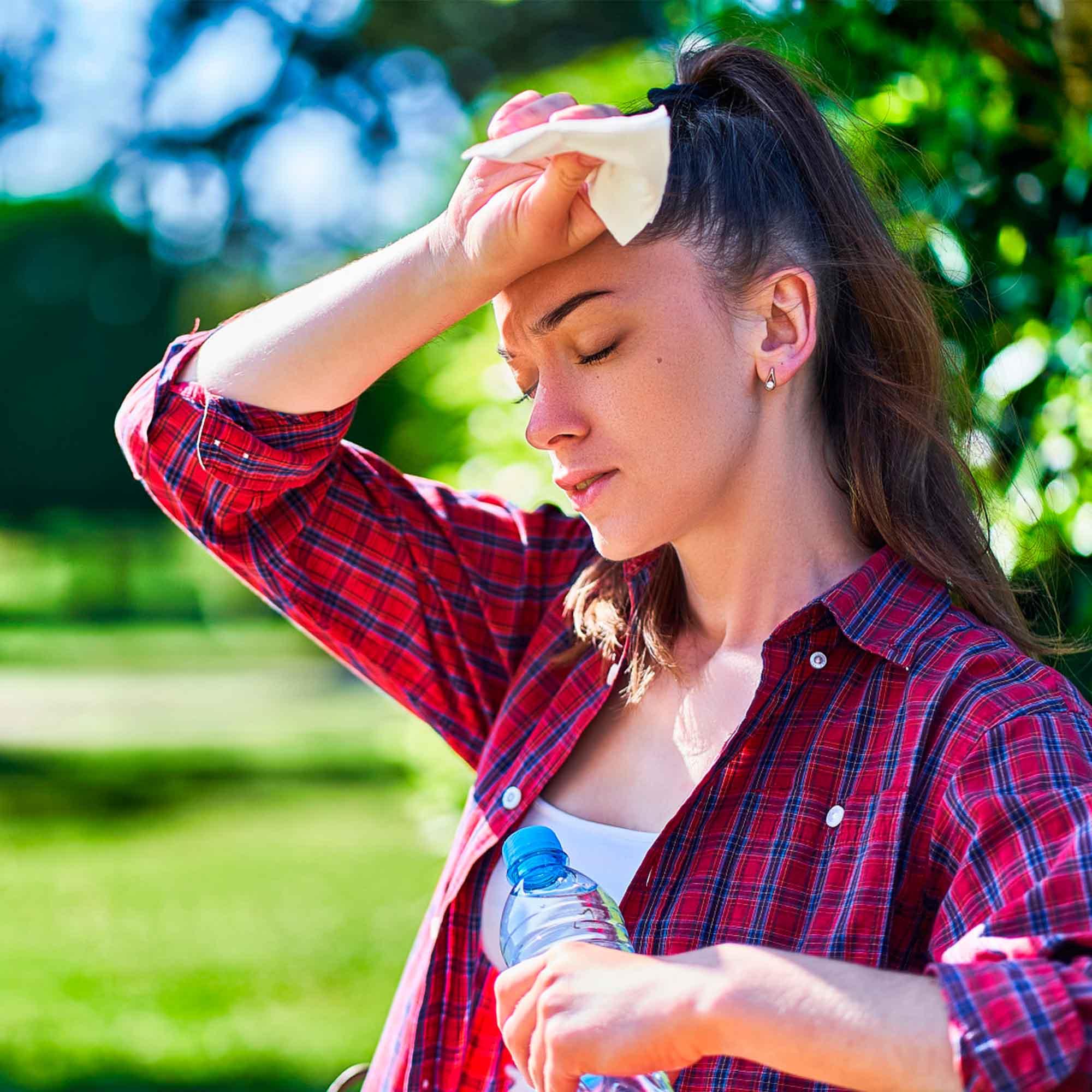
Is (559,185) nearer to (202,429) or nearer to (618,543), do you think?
(618,543)

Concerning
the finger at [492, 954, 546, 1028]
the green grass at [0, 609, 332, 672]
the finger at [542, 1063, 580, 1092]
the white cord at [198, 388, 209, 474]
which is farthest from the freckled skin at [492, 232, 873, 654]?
the green grass at [0, 609, 332, 672]

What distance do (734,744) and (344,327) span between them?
79 cm

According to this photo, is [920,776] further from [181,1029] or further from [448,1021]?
[181,1029]

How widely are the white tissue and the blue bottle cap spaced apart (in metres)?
0.67

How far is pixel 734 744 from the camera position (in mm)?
1739

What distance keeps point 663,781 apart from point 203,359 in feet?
3.06

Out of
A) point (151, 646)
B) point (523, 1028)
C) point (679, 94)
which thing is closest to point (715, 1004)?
point (523, 1028)

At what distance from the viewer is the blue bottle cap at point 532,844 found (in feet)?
5.10

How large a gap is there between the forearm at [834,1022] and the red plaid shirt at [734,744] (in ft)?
Result: 0.10

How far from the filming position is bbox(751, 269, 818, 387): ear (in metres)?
1.85

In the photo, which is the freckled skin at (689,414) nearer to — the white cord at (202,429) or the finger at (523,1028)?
the white cord at (202,429)

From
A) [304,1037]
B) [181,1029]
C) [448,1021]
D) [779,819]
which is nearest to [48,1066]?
[181,1029]

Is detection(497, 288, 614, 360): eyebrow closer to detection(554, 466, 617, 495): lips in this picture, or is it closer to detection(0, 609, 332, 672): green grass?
detection(554, 466, 617, 495): lips

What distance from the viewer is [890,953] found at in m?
1.55
